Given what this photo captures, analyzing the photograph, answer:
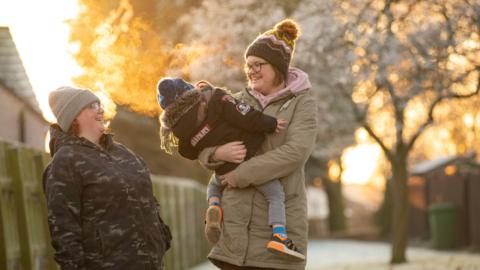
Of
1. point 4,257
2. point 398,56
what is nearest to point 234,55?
point 398,56

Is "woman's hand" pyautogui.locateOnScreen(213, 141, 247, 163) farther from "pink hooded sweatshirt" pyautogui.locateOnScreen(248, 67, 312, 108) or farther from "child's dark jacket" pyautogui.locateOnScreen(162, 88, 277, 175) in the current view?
"pink hooded sweatshirt" pyautogui.locateOnScreen(248, 67, 312, 108)

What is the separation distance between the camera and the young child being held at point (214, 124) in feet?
17.2

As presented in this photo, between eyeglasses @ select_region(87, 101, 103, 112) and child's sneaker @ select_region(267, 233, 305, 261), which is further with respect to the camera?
eyeglasses @ select_region(87, 101, 103, 112)

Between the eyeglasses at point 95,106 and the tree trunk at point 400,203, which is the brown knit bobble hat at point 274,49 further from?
the tree trunk at point 400,203

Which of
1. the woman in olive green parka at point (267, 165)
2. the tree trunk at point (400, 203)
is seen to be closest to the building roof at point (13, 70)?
the tree trunk at point (400, 203)

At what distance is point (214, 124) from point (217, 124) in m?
0.02

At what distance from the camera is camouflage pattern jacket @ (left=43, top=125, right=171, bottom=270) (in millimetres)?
4992

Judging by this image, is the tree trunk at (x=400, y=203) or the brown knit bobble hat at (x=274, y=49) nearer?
the brown knit bobble hat at (x=274, y=49)

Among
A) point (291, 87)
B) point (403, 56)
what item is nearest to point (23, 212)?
point (291, 87)

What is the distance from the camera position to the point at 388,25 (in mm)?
17953

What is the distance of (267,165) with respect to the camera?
520 cm

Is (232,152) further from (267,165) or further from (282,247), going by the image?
(282,247)

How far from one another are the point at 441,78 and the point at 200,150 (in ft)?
49.6

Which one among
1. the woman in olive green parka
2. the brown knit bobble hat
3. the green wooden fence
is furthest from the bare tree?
the woman in olive green parka
